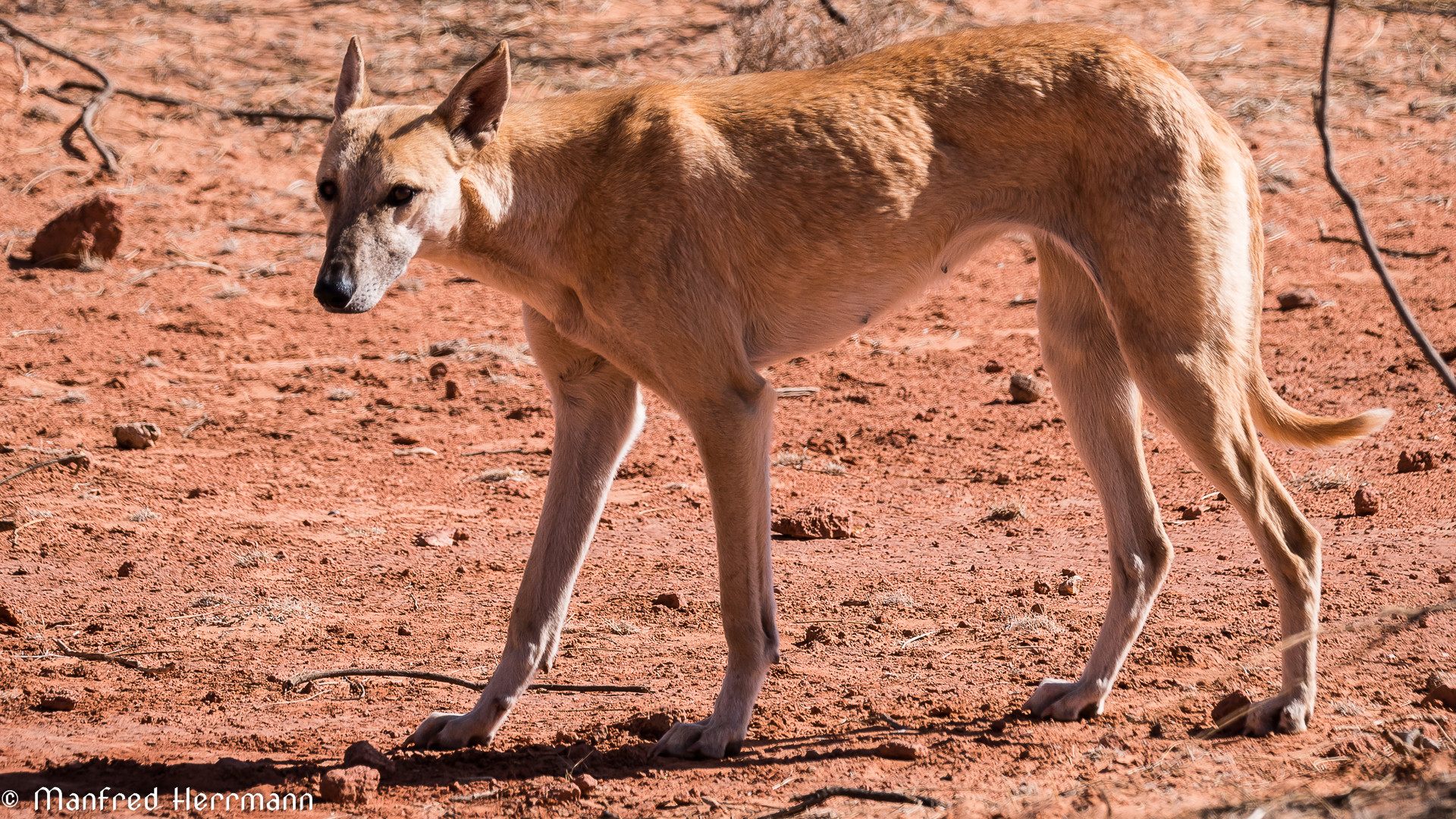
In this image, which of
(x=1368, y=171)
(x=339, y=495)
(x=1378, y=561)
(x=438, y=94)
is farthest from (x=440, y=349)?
(x=1368, y=171)

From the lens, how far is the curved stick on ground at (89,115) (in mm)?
11594

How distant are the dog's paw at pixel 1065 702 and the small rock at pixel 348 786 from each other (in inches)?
82.0

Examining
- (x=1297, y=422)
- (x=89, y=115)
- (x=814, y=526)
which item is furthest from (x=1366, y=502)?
(x=89, y=115)

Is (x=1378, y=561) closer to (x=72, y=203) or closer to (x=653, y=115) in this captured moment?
(x=653, y=115)

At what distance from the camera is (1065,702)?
4.27m

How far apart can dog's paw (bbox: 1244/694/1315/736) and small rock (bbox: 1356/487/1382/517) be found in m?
2.24

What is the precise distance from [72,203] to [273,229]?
1705mm

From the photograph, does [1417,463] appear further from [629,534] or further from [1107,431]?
[629,534]

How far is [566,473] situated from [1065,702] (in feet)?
5.88

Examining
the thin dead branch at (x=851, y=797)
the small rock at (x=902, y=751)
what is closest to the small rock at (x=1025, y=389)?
the small rock at (x=902, y=751)

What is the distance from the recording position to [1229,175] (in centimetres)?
424

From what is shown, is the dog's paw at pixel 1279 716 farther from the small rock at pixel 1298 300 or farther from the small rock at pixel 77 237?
the small rock at pixel 77 237

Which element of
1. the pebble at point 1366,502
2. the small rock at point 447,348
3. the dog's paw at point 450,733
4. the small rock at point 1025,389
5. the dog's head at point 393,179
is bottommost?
the pebble at point 1366,502

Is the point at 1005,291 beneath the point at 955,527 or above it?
above
